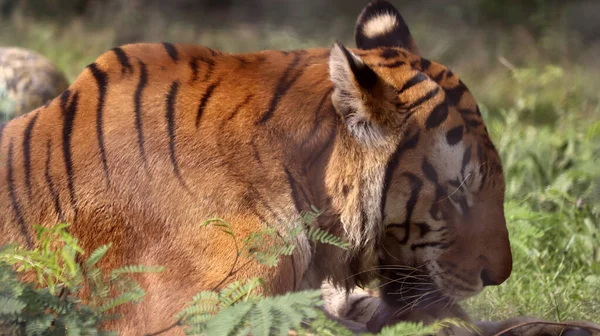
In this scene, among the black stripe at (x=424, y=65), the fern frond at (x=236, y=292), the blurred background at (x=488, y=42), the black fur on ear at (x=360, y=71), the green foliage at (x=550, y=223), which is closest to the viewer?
the fern frond at (x=236, y=292)

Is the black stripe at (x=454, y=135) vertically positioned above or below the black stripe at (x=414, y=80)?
below

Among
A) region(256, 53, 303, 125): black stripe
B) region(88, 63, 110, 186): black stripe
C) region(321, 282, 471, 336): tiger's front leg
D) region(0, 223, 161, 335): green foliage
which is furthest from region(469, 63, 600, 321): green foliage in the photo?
region(0, 223, 161, 335): green foliage

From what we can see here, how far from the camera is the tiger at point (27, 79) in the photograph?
13.8ft

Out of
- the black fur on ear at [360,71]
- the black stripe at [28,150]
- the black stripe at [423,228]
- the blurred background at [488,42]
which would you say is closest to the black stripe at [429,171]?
the black stripe at [423,228]

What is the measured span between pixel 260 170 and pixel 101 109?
422mm

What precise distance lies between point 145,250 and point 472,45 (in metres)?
5.10

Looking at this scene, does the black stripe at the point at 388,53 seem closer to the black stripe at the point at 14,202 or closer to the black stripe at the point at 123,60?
the black stripe at the point at 123,60

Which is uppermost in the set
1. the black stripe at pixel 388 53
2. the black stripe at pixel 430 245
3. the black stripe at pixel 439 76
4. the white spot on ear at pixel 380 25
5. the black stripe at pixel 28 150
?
the white spot on ear at pixel 380 25

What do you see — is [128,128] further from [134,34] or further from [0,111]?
[134,34]

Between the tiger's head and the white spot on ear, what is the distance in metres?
0.13

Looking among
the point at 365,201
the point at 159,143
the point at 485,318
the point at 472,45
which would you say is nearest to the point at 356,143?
the point at 365,201

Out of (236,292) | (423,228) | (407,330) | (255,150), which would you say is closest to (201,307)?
(236,292)

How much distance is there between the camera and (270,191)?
1933mm

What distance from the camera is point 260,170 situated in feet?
6.38
